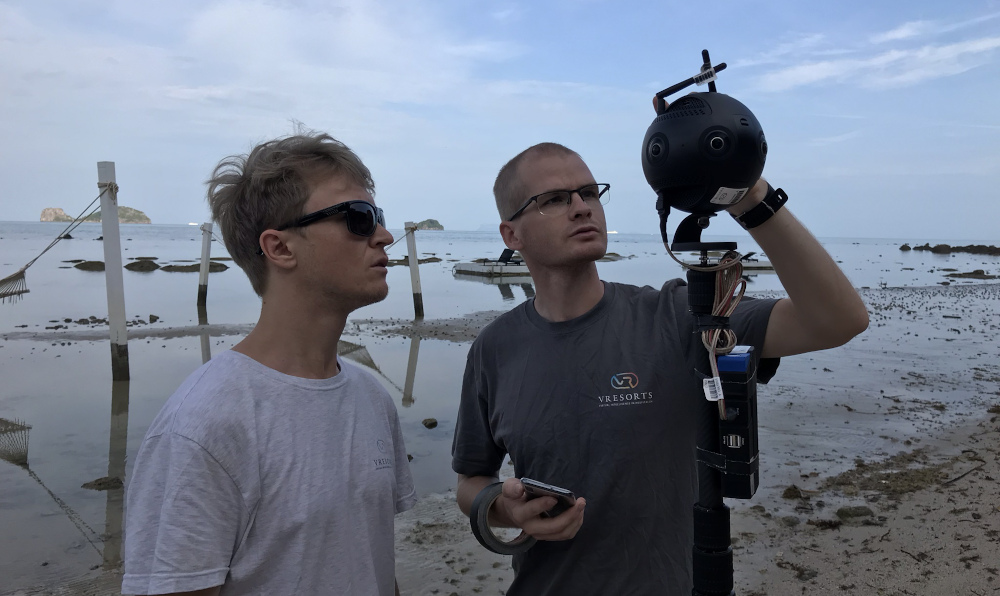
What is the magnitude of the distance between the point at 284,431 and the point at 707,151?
133cm

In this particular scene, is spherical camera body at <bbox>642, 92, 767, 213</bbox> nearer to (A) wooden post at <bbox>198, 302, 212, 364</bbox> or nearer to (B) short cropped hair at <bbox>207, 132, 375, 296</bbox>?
(B) short cropped hair at <bbox>207, 132, 375, 296</bbox>

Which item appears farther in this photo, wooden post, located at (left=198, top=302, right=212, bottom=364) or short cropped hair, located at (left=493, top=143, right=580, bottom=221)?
wooden post, located at (left=198, top=302, right=212, bottom=364)

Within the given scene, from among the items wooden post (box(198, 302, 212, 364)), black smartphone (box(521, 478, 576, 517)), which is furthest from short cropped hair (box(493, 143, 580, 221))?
wooden post (box(198, 302, 212, 364))

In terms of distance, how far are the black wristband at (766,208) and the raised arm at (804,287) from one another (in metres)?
0.01

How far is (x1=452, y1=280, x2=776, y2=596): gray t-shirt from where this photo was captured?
86.8 inches

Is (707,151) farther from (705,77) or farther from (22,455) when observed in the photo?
(22,455)

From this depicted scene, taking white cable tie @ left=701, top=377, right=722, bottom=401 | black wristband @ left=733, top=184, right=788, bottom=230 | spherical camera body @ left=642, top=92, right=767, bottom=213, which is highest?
spherical camera body @ left=642, top=92, right=767, bottom=213

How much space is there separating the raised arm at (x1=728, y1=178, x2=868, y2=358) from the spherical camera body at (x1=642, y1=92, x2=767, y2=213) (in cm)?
16

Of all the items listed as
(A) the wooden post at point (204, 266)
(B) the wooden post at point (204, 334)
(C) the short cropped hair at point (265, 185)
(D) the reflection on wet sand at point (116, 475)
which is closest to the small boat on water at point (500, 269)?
(A) the wooden post at point (204, 266)

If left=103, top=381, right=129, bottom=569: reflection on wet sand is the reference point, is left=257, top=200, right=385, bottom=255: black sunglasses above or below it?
above

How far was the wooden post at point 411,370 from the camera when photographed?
395 inches

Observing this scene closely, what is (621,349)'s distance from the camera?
238cm

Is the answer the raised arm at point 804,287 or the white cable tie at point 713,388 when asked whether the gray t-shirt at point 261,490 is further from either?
the raised arm at point 804,287

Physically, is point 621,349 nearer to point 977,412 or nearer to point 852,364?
point 977,412
